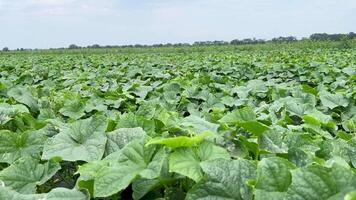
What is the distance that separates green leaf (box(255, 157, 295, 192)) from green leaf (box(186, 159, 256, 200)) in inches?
2.4

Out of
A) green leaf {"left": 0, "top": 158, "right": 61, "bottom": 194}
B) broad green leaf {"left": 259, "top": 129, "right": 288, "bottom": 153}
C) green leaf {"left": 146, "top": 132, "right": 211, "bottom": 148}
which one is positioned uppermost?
green leaf {"left": 146, "top": 132, "right": 211, "bottom": 148}

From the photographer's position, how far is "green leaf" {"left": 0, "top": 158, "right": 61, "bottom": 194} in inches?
61.5

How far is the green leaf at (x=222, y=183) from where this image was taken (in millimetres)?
1292

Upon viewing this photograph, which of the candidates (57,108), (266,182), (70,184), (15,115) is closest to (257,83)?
(57,108)

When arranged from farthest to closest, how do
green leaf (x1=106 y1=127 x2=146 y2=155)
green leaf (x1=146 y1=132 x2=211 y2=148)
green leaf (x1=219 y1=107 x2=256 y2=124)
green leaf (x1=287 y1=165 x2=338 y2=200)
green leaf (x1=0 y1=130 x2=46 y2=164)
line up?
green leaf (x1=219 y1=107 x2=256 y2=124), green leaf (x1=0 y1=130 x2=46 y2=164), green leaf (x1=106 y1=127 x2=146 y2=155), green leaf (x1=146 y1=132 x2=211 y2=148), green leaf (x1=287 y1=165 x2=338 y2=200)

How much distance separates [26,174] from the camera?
1604 mm

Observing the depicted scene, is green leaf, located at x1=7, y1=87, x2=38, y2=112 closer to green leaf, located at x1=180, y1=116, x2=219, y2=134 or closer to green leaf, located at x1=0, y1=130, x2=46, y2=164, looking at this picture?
green leaf, located at x1=0, y1=130, x2=46, y2=164

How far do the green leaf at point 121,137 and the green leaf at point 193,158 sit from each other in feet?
0.90

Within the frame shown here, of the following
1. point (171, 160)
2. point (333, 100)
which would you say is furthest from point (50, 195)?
point (333, 100)

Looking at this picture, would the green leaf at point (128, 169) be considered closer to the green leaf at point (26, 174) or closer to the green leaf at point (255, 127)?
the green leaf at point (26, 174)

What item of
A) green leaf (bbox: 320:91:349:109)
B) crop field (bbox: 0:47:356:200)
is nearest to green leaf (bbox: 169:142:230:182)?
crop field (bbox: 0:47:356:200)

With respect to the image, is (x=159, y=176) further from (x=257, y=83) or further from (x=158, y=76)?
(x=158, y=76)

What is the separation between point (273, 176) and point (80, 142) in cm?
80

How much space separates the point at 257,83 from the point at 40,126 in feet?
10.4
